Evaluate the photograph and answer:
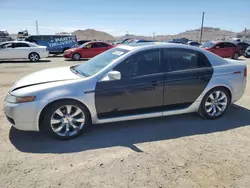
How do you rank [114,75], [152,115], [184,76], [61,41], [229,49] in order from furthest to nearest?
[61,41] < [229,49] < [184,76] < [152,115] < [114,75]

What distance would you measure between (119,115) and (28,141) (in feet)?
5.01

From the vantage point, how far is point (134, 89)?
3.81 metres

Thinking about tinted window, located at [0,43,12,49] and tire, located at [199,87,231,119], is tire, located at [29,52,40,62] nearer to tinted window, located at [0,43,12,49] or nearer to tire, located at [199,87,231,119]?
tinted window, located at [0,43,12,49]

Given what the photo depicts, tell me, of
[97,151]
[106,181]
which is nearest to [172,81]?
[97,151]

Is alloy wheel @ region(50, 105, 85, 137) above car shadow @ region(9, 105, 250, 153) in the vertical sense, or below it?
above

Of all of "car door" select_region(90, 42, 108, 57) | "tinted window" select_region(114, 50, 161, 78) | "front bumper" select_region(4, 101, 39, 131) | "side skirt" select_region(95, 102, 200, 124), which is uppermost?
"tinted window" select_region(114, 50, 161, 78)

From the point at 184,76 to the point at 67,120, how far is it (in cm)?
224

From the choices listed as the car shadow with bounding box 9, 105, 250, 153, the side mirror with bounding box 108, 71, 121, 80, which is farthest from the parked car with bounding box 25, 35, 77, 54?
the side mirror with bounding box 108, 71, 121, 80

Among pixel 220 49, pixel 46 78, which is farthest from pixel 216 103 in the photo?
pixel 220 49

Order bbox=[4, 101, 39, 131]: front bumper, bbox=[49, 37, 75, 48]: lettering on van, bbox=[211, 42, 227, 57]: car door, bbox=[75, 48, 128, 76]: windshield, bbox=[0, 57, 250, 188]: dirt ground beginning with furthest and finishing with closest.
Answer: bbox=[49, 37, 75, 48]: lettering on van
bbox=[211, 42, 227, 57]: car door
bbox=[75, 48, 128, 76]: windshield
bbox=[4, 101, 39, 131]: front bumper
bbox=[0, 57, 250, 188]: dirt ground

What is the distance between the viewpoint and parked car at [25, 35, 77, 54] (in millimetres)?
20516

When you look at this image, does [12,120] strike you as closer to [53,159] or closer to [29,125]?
[29,125]

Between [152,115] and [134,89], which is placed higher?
[134,89]

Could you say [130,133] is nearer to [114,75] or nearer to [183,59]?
[114,75]
